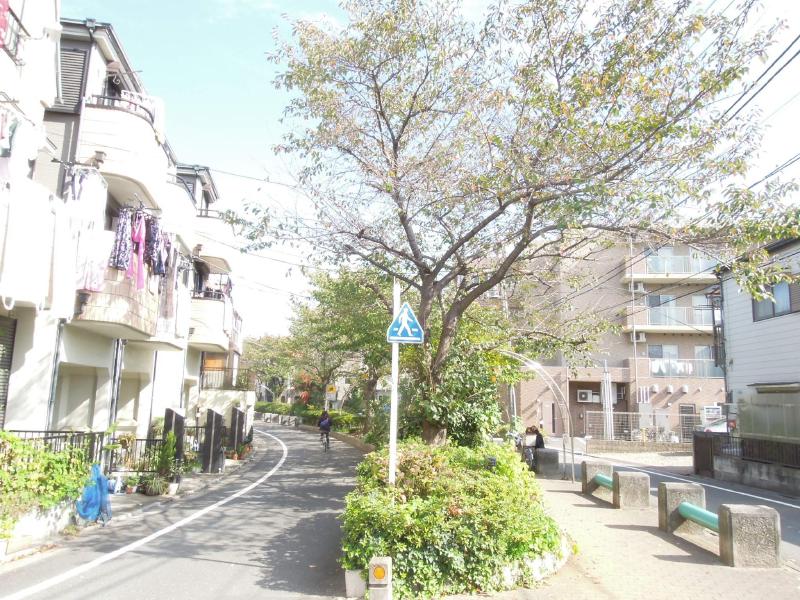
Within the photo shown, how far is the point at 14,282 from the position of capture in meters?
9.02

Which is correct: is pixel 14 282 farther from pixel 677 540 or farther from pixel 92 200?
pixel 677 540

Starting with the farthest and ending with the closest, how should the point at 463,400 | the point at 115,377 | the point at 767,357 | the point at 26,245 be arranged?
1. the point at 767,357
2. the point at 115,377
3. the point at 463,400
4. the point at 26,245

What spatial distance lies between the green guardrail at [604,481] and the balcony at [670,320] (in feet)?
82.2

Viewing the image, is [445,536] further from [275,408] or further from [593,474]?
[275,408]

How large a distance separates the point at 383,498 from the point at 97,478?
5.31 metres

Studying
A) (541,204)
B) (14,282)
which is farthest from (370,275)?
(14,282)

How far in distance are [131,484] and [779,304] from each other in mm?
19610

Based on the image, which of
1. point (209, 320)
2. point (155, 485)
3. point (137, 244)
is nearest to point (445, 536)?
point (155, 485)

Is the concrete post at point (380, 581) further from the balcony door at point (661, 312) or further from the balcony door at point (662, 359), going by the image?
the balcony door at point (661, 312)

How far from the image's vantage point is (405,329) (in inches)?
302

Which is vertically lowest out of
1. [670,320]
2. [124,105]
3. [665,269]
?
[670,320]

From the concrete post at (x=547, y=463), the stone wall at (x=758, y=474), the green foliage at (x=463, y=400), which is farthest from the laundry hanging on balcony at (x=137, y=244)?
the stone wall at (x=758, y=474)

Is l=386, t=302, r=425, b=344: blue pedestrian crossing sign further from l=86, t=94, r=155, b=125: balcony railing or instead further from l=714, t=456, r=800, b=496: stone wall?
l=714, t=456, r=800, b=496: stone wall

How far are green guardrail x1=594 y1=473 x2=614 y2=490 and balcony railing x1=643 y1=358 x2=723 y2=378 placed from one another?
2468cm
